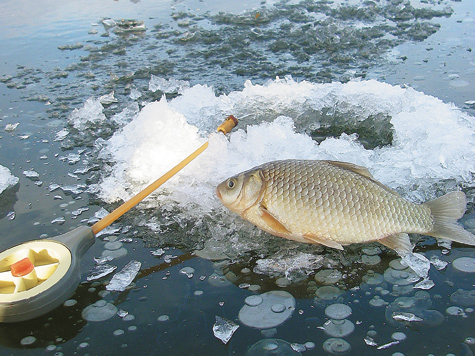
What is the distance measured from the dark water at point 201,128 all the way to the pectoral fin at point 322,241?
130mm

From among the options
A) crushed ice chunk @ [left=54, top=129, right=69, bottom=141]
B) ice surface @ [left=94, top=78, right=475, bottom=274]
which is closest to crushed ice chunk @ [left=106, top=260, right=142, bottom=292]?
ice surface @ [left=94, top=78, right=475, bottom=274]

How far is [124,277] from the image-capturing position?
2088 mm

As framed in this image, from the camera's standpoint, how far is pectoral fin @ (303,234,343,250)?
6.65ft

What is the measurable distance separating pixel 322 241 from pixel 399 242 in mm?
383

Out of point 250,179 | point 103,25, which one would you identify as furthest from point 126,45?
point 250,179

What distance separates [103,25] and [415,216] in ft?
20.1

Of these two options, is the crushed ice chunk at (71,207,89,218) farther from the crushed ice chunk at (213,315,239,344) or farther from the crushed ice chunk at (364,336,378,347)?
the crushed ice chunk at (364,336,378,347)

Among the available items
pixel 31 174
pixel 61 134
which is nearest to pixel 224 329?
pixel 31 174

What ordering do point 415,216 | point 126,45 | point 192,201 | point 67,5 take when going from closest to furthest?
point 415,216, point 192,201, point 126,45, point 67,5

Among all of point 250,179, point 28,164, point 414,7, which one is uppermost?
point 414,7

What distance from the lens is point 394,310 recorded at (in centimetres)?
184

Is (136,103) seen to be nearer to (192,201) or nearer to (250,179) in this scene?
(192,201)

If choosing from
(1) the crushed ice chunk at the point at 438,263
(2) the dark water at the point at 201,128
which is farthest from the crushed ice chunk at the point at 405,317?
(1) the crushed ice chunk at the point at 438,263

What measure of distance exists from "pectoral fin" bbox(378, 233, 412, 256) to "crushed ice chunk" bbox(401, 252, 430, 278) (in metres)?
0.04
